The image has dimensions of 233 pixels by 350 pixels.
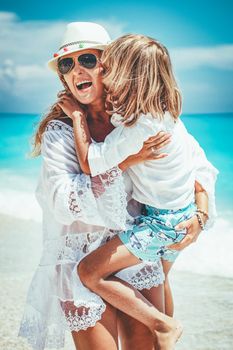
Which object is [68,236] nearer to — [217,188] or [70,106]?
[70,106]

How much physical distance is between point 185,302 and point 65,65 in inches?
123

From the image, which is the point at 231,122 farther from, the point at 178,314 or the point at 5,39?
the point at 178,314

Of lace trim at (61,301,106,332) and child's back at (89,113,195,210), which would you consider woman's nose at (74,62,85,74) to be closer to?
child's back at (89,113,195,210)

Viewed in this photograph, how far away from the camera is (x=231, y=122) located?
26.5 meters

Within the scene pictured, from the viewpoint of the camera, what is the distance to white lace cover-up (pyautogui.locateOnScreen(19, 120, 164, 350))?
225 centimetres

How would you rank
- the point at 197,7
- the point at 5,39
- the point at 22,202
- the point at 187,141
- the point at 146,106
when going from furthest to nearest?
the point at 5,39, the point at 197,7, the point at 22,202, the point at 187,141, the point at 146,106

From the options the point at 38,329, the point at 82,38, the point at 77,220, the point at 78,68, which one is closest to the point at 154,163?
the point at 77,220

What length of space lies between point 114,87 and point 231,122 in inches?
981

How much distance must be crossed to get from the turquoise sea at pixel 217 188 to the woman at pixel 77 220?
30 centimetres

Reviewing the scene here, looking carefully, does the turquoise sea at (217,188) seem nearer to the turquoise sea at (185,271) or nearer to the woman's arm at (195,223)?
the turquoise sea at (185,271)

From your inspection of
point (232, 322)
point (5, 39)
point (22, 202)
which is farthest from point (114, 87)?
point (5, 39)

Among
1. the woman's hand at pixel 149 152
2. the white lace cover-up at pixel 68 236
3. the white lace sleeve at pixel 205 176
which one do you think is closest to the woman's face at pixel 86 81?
the white lace cover-up at pixel 68 236

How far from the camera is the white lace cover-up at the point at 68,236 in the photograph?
225 cm

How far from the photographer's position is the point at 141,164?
7.54ft
